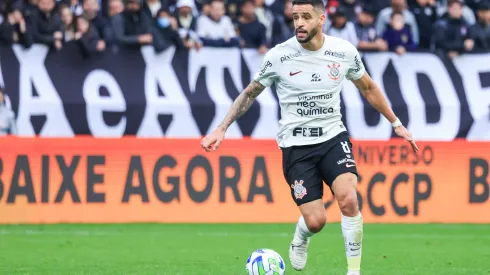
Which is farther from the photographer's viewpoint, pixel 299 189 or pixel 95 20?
pixel 95 20

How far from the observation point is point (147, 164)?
A: 1605 centimetres

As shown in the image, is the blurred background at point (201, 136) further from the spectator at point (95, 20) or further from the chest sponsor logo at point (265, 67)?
the chest sponsor logo at point (265, 67)

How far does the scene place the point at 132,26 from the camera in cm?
1841

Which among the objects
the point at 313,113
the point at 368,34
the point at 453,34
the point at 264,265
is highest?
the point at 313,113

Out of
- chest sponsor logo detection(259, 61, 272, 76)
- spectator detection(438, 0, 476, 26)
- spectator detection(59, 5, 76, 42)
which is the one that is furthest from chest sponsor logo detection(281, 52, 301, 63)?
spectator detection(438, 0, 476, 26)

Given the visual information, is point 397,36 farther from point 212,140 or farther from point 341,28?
point 212,140

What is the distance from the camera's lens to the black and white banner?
58.3 ft

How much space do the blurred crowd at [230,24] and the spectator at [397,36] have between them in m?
0.02

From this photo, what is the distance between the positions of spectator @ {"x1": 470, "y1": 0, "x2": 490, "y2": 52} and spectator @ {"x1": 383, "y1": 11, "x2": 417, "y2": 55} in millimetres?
1209

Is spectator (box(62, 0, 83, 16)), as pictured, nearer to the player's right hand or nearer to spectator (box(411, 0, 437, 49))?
spectator (box(411, 0, 437, 49))

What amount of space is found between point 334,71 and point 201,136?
28.9 ft

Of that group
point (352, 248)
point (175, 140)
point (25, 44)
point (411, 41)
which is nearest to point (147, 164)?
point (175, 140)

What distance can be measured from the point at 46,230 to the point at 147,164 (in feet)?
6.33

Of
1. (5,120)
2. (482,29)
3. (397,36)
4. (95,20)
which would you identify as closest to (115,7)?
(95,20)
